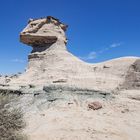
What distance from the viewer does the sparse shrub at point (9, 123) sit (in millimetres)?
8688

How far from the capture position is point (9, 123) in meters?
9.14

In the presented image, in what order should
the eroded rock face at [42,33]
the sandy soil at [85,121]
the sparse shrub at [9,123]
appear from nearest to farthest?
the sparse shrub at [9,123] < the sandy soil at [85,121] < the eroded rock face at [42,33]

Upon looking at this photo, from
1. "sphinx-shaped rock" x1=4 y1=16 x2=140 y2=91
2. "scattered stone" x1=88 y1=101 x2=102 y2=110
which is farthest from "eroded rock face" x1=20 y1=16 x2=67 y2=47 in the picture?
"scattered stone" x1=88 y1=101 x2=102 y2=110

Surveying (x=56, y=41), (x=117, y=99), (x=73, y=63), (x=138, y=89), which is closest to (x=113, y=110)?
(x=117, y=99)

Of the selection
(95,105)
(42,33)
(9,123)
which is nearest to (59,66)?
(42,33)

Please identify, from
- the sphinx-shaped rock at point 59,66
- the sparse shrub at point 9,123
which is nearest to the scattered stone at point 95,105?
the sphinx-shaped rock at point 59,66

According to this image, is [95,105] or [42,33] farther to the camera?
[42,33]

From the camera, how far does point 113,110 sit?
12.6 metres

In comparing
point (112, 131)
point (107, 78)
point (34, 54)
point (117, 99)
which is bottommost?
point (112, 131)

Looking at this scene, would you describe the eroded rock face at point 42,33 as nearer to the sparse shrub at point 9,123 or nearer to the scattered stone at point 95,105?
the scattered stone at point 95,105

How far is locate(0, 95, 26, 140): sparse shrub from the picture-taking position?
869 cm

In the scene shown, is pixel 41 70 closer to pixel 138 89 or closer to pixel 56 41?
pixel 56 41

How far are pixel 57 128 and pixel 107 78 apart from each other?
325 inches

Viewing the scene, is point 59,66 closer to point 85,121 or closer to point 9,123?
point 85,121
